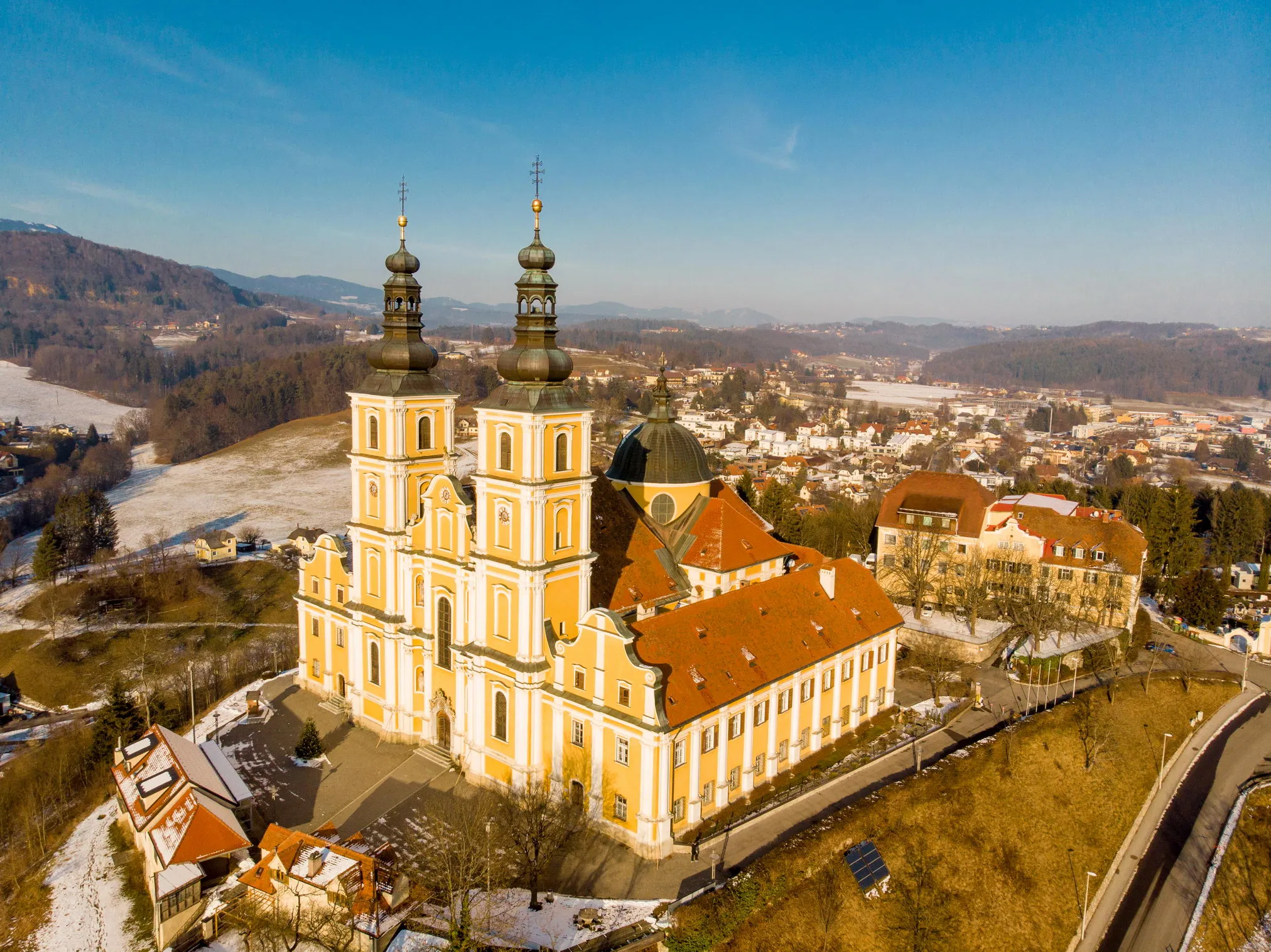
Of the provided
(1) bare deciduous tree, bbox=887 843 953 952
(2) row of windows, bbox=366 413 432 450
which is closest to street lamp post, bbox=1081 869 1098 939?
(1) bare deciduous tree, bbox=887 843 953 952

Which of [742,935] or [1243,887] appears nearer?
[742,935]

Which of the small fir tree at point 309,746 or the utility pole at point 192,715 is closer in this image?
the small fir tree at point 309,746

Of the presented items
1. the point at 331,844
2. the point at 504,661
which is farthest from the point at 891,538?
the point at 331,844

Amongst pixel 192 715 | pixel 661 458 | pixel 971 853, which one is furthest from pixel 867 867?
pixel 192 715

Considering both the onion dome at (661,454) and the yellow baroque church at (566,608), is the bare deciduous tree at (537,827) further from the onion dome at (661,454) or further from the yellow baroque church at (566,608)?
the onion dome at (661,454)

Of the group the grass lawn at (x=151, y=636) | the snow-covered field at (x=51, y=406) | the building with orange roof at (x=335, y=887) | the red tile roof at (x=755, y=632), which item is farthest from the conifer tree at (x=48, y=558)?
the snow-covered field at (x=51, y=406)

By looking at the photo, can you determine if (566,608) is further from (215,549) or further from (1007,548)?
(215,549)

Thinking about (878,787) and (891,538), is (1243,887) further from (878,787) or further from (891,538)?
(891,538)
